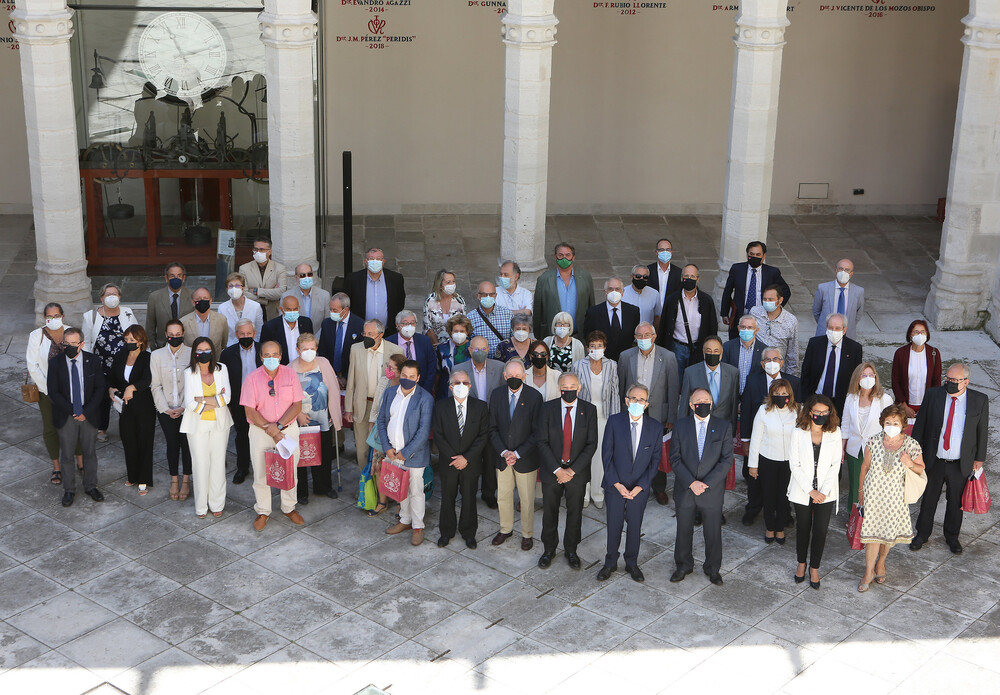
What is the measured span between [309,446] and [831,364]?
4465mm

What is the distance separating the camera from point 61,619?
10703mm

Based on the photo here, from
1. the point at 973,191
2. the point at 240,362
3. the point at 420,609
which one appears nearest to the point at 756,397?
the point at 420,609

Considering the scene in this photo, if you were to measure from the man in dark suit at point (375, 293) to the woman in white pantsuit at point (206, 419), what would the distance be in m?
1.98

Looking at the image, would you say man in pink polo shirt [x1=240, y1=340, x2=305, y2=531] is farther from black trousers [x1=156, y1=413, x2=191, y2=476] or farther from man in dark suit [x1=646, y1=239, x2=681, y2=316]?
man in dark suit [x1=646, y1=239, x2=681, y2=316]

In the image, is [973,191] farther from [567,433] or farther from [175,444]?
[175,444]

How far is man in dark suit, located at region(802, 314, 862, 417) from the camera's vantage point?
12484 mm

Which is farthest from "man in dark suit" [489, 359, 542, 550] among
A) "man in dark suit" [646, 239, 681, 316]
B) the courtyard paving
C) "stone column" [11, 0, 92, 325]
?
"stone column" [11, 0, 92, 325]

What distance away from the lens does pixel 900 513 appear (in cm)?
1105

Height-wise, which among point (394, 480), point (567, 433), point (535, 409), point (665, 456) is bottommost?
point (394, 480)

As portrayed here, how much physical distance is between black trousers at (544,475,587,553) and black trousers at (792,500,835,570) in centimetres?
166

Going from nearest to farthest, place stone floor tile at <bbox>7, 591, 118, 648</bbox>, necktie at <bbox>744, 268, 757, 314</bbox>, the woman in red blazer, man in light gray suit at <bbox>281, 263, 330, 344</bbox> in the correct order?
stone floor tile at <bbox>7, 591, 118, 648</bbox> < the woman in red blazer < man in light gray suit at <bbox>281, 263, 330, 344</bbox> < necktie at <bbox>744, 268, 757, 314</bbox>

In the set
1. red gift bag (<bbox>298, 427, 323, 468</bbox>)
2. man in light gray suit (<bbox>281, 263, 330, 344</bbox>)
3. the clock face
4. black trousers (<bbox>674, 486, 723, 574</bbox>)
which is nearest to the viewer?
black trousers (<bbox>674, 486, 723, 574</bbox>)

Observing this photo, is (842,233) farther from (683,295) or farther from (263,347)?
(263,347)

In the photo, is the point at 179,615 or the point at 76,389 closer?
the point at 179,615
